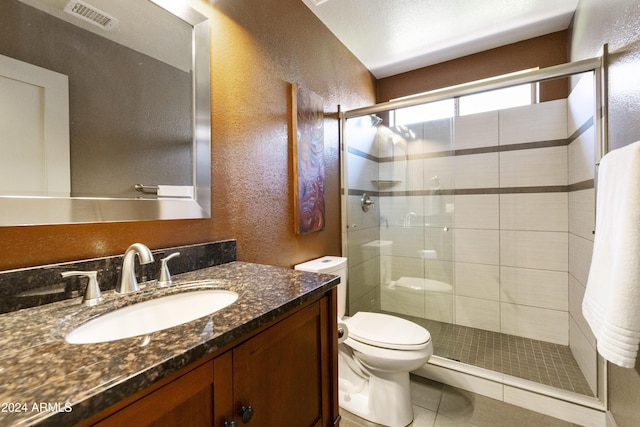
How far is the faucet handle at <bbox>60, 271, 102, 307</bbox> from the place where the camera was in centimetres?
76

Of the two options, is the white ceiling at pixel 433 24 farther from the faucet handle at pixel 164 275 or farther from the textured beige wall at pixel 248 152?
the faucet handle at pixel 164 275

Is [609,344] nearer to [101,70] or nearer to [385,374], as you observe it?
[385,374]

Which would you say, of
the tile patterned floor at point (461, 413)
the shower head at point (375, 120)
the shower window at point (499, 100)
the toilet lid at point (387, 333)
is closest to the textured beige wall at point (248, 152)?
the toilet lid at point (387, 333)

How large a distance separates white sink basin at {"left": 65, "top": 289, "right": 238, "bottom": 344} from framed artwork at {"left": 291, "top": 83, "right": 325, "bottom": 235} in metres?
0.82

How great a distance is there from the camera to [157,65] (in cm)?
108

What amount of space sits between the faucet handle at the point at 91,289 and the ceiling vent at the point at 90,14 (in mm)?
787

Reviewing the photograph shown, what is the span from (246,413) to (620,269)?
3.67ft

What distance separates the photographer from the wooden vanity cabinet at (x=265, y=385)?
504 millimetres

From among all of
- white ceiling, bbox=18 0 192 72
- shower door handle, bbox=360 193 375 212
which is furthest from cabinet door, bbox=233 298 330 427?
shower door handle, bbox=360 193 375 212

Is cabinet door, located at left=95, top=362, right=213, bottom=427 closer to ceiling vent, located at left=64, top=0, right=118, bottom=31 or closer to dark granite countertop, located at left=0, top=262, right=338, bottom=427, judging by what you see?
dark granite countertop, located at left=0, top=262, right=338, bottom=427

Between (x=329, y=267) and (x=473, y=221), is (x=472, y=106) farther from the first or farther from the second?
(x=329, y=267)

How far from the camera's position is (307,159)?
176 centimetres

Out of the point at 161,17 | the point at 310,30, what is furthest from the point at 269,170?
the point at 310,30

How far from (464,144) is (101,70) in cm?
259
